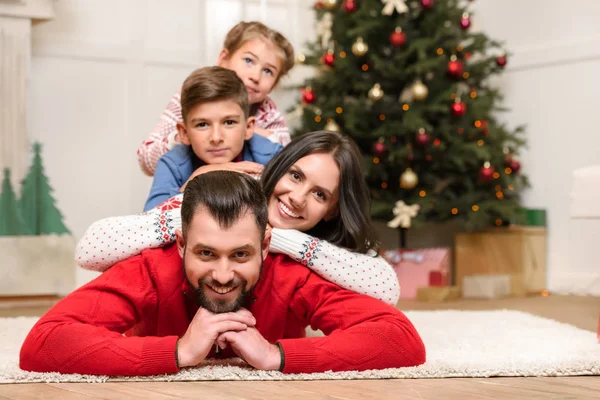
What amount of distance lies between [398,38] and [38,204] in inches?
71.7

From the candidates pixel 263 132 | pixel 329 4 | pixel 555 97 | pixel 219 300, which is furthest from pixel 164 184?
pixel 555 97

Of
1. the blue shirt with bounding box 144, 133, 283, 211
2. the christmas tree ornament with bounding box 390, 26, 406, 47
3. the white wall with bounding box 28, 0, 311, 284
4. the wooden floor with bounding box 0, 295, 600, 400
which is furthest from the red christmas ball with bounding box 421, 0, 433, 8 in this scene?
the wooden floor with bounding box 0, 295, 600, 400

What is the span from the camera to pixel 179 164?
7.93 ft

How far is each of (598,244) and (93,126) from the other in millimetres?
2558

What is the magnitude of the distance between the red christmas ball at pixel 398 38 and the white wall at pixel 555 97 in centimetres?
83

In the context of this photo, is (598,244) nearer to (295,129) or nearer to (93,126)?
(295,129)

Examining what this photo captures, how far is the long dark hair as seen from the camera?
212 centimetres

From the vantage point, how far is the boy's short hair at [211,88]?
2.26 metres

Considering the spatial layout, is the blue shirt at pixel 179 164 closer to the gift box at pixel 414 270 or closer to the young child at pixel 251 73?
the young child at pixel 251 73

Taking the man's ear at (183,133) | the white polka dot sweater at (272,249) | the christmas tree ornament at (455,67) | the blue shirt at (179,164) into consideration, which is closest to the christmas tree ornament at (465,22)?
the christmas tree ornament at (455,67)

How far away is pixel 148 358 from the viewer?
5.63ft

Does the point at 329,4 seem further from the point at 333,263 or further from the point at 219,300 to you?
the point at 219,300

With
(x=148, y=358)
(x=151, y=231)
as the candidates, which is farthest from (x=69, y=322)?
(x=151, y=231)

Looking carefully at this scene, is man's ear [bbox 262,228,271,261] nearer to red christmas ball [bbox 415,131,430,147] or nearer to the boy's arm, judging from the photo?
the boy's arm
